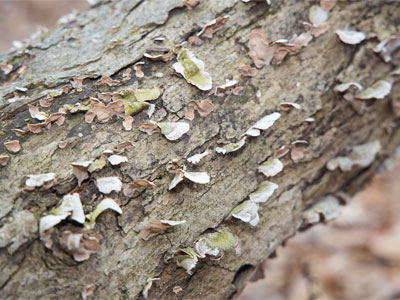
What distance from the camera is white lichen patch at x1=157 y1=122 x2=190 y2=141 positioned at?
1.60 m

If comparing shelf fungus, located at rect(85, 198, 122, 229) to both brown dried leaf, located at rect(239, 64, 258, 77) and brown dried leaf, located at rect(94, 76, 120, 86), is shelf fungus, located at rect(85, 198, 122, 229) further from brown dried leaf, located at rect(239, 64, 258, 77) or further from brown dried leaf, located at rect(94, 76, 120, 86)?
brown dried leaf, located at rect(239, 64, 258, 77)

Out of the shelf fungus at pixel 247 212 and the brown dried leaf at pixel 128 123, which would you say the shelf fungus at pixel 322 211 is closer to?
the shelf fungus at pixel 247 212

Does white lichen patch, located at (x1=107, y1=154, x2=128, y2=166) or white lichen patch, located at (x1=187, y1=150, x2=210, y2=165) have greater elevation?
white lichen patch, located at (x1=107, y1=154, x2=128, y2=166)

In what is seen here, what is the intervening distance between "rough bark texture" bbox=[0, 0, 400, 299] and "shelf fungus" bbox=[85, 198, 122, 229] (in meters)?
0.04

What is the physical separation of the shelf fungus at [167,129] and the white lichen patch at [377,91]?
1.04 metres

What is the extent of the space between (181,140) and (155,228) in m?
0.42

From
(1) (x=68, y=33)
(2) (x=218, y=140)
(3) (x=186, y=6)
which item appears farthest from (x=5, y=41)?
(2) (x=218, y=140)

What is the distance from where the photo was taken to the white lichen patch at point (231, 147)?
65.6 inches

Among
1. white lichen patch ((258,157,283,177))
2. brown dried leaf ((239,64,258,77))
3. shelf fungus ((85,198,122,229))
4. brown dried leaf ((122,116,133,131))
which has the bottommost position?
white lichen patch ((258,157,283,177))

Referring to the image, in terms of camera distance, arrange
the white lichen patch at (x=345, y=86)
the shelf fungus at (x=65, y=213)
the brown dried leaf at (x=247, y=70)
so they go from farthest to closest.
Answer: the white lichen patch at (x=345, y=86)
the brown dried leaf at (x=247, y=70)
the shelf fungus at (x=65, y=213)

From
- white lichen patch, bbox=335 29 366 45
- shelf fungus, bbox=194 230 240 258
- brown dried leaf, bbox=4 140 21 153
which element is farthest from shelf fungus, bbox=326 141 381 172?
brown dried leaf, bbox=4 140 21 153

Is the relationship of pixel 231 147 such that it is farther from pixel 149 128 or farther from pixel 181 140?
pixel 149 128

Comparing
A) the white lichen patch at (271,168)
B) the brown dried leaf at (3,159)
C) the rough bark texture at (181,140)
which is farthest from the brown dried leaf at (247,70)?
the brown dried leaf at (3,159)

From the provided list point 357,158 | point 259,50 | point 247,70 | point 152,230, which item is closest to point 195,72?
point 247,70
